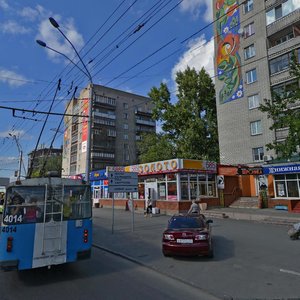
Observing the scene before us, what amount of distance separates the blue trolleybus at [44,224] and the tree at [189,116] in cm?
3095

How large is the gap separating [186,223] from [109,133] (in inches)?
2468

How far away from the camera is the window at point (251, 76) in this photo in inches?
1264

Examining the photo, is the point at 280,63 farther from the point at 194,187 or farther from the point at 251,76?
the point at 194,187

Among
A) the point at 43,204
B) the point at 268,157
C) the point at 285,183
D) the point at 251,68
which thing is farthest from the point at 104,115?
the point at 43,204

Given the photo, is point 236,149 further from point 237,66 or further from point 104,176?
point 104,176

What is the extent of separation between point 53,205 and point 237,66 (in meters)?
31.6

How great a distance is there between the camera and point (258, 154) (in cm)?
3061

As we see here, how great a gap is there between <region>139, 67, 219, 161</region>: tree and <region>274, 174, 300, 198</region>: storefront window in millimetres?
13527

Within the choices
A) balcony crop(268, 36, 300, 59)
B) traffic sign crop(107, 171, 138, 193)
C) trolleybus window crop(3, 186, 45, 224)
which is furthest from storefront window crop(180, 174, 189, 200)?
trolleybus window crop(3, 186, 45, 224)

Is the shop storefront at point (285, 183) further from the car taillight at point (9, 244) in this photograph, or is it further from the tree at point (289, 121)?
the car taillight at point (9, 244)

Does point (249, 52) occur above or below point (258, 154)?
above

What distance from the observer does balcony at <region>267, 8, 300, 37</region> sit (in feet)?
92.6

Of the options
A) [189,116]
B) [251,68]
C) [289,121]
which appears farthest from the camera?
[189,116]

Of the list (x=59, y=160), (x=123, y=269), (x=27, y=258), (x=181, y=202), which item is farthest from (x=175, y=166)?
(x=59, y=160)
